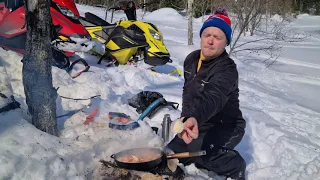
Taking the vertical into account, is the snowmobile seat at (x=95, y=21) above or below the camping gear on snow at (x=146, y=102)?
above

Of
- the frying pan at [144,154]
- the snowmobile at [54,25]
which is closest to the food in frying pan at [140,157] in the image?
the frying pan at [144,154]

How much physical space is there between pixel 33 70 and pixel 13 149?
57cm

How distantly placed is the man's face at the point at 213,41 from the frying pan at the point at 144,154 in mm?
790

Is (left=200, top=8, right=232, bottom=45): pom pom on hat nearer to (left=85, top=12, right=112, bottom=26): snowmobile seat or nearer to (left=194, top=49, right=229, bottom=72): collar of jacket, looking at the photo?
(left=194, top=49, right=229, bottom=72): collar of jacket

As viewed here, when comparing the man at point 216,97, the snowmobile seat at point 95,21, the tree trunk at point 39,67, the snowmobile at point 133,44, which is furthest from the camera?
the snowmobile seat at point 95,21

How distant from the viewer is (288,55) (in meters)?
12.2

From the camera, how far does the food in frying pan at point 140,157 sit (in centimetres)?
232

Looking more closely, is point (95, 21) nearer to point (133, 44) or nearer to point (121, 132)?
point (133, 44)

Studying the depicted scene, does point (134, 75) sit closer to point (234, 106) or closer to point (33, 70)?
point (234, 106)

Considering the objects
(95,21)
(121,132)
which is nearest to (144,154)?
(121,132)

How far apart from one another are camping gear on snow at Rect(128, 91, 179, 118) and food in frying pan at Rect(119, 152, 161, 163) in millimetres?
1076

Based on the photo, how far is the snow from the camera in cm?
194

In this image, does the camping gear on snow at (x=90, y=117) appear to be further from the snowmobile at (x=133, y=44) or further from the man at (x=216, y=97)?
the snowmobile at (x=133, y=44)

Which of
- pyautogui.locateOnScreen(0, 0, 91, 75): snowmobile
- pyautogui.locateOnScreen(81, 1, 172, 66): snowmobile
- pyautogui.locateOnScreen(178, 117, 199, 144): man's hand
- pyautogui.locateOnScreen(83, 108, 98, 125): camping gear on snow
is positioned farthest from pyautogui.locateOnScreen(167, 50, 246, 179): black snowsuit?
pyautogui.locateOnScreen(81, 1, 172, 66): snowmobile
